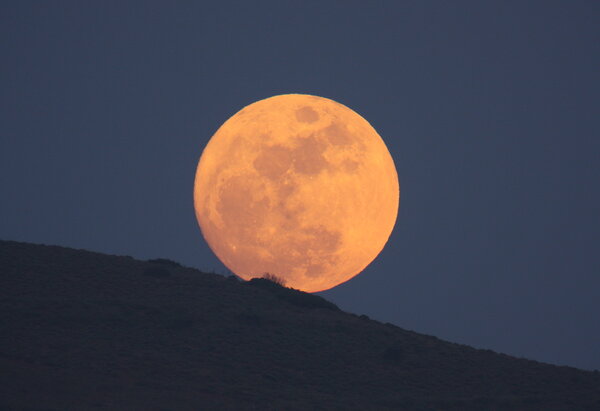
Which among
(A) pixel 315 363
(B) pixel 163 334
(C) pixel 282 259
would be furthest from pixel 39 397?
(C) pixel 282 259

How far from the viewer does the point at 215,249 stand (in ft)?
142

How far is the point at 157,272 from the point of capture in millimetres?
41688

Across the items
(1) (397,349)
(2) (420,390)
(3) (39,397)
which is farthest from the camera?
(1) (397,349)

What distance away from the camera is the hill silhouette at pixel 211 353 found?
27797mm

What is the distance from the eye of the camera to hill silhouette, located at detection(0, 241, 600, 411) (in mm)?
27797

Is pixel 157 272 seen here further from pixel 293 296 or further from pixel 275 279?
pixel 293 296

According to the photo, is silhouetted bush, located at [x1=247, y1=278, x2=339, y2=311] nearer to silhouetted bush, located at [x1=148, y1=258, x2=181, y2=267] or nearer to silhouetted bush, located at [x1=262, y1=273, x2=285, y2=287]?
silhouetted bush, located at [x1=262, y1=273, x2=285, y2=287]

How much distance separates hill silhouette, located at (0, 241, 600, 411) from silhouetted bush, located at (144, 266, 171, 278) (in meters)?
0.10

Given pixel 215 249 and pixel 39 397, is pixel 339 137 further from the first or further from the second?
pixel 39 397

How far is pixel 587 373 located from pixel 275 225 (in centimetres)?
1608

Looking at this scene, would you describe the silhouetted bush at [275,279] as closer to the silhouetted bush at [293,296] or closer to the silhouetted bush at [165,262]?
the silhouetted bush at [293,296]

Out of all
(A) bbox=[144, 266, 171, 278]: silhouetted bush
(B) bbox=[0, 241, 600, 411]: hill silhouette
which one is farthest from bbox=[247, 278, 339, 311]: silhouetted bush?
(A) bbox=[144, 266, 171, 278]: silhouetted bush

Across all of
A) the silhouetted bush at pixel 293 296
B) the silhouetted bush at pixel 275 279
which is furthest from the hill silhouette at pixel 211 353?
the silhouetted bush at pixel 275 279

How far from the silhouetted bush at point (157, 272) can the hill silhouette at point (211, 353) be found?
10cm
